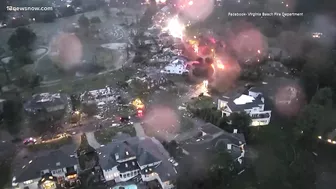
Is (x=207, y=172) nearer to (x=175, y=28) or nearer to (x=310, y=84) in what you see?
(x=310, y=84)

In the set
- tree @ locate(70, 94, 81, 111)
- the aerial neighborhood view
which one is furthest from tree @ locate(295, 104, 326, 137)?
tree @ locate(70, 94, 81, 111)

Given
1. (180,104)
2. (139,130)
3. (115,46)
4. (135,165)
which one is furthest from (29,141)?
(115,46)

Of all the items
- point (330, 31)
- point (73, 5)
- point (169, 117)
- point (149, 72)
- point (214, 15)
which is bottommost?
point (169, 117)

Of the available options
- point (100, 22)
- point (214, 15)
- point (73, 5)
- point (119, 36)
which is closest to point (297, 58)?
point (214, 15)

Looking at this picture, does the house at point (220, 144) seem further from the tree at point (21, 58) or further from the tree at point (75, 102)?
the tree at point (21, 58)

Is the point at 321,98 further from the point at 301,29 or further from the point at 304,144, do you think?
the point at 301,29

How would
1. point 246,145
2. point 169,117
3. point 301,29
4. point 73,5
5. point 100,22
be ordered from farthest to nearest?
point 73,5
point 100,22
point 301,29
point 169,117
point 246,145
